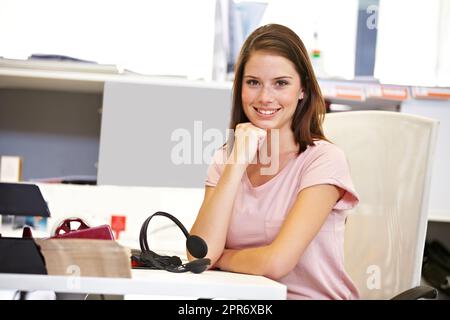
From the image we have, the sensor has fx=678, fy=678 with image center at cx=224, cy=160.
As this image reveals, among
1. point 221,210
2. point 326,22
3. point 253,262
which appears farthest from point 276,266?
point 326,22

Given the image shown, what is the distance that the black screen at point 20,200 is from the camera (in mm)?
984

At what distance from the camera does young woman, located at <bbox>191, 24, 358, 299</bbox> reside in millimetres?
1125

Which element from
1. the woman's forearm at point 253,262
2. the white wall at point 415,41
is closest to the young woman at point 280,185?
the woman's forearm at point 253,262

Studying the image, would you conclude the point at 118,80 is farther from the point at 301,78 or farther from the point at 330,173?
the point at 330,173

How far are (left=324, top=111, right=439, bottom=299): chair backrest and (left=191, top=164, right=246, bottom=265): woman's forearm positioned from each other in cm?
29

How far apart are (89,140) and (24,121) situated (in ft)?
0.71

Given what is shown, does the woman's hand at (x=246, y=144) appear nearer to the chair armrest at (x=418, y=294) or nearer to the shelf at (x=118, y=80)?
the chair armrest at (x=418, y=294)

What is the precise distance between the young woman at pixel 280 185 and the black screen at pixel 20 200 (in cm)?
31

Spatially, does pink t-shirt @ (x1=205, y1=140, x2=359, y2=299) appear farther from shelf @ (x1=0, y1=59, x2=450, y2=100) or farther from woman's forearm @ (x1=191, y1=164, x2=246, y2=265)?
shelf @ (x1=0, y1=59, x2=450, y2=100)

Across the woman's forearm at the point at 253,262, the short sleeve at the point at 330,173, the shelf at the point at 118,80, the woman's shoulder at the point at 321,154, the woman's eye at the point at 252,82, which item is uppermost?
the shelf at the point at 118,80

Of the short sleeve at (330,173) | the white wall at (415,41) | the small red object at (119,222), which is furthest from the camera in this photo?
the small red object at (119,222)

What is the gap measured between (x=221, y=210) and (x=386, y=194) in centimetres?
36

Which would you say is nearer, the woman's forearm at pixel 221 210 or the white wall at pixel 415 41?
the woman's forearm at pixel 221 210
